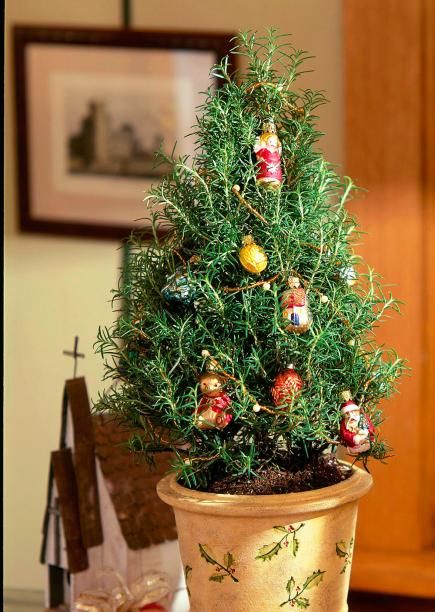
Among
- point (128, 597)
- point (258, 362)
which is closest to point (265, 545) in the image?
point (258, 362)

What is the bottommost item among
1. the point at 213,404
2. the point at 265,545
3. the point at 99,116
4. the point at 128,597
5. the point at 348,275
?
the point at 128,597

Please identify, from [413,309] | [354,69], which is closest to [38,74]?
[354,69]

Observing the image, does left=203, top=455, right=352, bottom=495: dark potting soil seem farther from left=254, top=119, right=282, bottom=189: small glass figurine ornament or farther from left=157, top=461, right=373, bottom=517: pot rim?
left=254, top=119, right=282, bottom=189: small glass figurine ornament

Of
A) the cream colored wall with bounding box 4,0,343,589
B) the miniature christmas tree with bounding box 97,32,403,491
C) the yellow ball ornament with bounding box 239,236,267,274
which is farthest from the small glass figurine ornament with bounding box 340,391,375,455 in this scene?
the cream colored wall with bounding box 4,0,343,589

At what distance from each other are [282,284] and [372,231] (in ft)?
3.22

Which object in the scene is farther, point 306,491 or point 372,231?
point 372,231

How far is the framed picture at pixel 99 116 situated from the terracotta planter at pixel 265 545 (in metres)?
1.09

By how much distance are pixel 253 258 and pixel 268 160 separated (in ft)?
0.29

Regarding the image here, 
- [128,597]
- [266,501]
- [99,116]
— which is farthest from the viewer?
[99,116]

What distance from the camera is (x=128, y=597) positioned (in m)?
0.95

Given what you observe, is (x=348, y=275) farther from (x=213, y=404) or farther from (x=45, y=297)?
(x=45, y=297)

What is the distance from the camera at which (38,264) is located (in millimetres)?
1843

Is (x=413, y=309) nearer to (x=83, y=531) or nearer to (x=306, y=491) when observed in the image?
(x=83, y=531)

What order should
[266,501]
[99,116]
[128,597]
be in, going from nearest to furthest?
1. [266,501]
2. [128,597]
3. [99,116]
